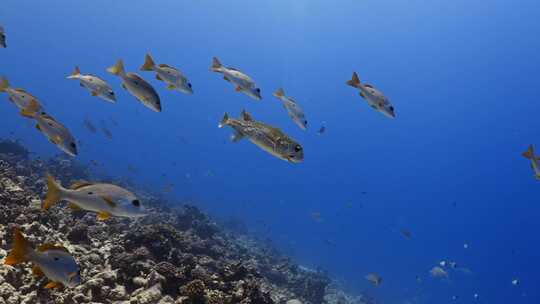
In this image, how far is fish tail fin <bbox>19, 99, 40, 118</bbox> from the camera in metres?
5.44

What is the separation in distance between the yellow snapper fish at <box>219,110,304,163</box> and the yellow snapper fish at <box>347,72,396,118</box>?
3377mm

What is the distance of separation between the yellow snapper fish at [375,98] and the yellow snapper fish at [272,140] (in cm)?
338

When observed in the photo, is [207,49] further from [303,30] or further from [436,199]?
[436,199]

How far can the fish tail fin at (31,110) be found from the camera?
214 inches

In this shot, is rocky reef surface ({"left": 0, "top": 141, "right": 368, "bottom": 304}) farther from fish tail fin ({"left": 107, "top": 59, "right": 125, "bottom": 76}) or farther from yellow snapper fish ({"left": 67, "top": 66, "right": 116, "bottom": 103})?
fish tail fin ({"left": 107, "top": 59, "right": 125, "bottom": 76})

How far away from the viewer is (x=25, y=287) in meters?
5.79

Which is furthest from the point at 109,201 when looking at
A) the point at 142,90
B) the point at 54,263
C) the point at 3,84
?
the point at 3,84

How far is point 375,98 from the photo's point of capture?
7.18 m

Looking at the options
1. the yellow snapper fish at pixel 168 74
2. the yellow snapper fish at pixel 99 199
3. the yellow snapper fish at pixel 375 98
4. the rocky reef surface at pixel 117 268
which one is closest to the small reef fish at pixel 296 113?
the yellow snapper fish at pixel 375 98

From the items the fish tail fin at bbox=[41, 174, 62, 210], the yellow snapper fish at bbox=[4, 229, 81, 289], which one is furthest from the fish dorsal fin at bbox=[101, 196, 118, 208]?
the yellow snapper fish at bbox=[4, 229, 81, 289]

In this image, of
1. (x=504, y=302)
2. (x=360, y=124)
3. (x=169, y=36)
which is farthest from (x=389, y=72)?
(x=169, y=36)

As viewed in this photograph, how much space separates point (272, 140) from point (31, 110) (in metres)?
3.86

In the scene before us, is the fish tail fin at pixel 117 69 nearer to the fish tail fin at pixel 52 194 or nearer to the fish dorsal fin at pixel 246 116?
the fish dorsal fin at pixel 246 116

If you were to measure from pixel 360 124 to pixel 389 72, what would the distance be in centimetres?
3130
